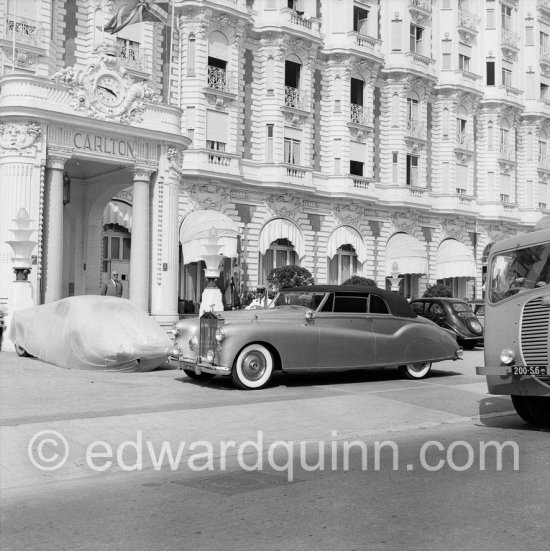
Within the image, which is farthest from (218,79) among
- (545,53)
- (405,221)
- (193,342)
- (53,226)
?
(545,53)

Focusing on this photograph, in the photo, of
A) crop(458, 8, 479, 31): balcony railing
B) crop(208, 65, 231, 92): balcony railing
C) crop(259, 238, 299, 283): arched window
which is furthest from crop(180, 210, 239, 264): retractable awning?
crop(458, 8, 479, 31): balcony railing

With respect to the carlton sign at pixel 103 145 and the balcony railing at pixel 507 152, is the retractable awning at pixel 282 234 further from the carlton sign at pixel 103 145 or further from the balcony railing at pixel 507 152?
the balcony railing at pixel 507 152

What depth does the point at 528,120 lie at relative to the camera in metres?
52.6

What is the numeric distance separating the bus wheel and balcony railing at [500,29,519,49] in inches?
1759

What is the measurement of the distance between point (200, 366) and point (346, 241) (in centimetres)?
2881

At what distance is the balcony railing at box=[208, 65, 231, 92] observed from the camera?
117 ft

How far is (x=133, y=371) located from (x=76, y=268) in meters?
13.1

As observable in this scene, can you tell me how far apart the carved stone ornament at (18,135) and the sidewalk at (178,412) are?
8842 millimetres

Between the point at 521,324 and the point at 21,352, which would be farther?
the point at 21,352

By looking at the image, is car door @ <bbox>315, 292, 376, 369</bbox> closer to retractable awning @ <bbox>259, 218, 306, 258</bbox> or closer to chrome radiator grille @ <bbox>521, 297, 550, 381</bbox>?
chrome radiator grille @ <bbox>521, 297, 550, 381</bbox>

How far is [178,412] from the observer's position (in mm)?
10219

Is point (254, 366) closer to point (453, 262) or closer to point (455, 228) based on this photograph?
point (453, 262)

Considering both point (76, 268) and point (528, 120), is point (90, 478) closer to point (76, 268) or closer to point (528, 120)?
point (76, 268)

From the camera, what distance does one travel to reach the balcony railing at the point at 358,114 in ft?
136
